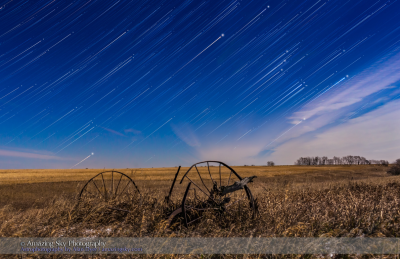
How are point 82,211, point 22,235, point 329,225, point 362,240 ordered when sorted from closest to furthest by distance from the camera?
1. point 362,240
2. point 22,235
3. point 329,225
4. point 82,211

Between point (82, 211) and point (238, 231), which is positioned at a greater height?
point (82, 211)

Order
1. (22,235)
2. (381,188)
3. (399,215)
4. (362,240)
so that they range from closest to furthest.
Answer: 1. (362,240)
2. (22,235)
3. (399,215)
4. (381,188)

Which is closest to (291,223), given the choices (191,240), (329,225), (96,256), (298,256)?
(329,225)

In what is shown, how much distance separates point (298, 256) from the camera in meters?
4.87

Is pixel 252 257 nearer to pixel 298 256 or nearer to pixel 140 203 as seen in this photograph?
pixel 298 256

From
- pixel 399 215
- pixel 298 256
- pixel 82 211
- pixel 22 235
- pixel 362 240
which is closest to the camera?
pixel 298 256

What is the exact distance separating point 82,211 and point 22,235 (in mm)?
1762

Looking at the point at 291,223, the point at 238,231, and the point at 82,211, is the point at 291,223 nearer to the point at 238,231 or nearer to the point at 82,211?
the point at 238,231

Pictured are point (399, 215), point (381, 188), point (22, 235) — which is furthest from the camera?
point (381, 188)

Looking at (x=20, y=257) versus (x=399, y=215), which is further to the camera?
(x=399, y=215)

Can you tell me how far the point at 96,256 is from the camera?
18.1 ft

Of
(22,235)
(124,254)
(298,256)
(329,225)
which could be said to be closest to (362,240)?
(329,225)

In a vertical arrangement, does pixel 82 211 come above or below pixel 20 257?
above

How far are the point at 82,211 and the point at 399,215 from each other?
34.9ft
